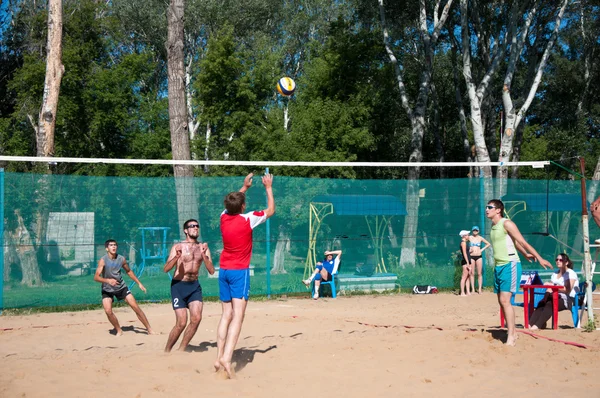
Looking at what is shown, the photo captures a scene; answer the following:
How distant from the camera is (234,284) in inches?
236

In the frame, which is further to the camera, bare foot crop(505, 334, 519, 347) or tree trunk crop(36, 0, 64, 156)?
tree trunk crop(36, 0, 64, 156)

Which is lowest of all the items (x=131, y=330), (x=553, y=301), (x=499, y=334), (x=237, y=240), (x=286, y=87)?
(x=131, y=330)

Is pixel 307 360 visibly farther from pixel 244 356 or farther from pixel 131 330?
pixel 131 330

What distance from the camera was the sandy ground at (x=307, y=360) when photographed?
551 cm

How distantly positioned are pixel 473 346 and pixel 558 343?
0.99m

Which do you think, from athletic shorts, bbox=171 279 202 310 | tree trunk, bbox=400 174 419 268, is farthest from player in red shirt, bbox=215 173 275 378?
tree trunk, bbox=400 174 419 268

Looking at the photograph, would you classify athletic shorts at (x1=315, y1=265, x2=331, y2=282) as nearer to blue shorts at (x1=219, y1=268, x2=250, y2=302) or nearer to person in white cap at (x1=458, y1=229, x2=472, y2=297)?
person in white cap at (x1=458, y1=229, x2=472, y2=297)

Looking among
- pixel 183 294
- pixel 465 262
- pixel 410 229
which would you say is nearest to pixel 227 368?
pixel 183 294

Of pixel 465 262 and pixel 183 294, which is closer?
pixel 183 294

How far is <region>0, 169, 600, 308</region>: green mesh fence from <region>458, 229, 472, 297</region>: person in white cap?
28 cm

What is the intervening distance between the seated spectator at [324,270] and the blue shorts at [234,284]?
6.93 meters

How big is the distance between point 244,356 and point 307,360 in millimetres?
744

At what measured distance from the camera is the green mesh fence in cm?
1110

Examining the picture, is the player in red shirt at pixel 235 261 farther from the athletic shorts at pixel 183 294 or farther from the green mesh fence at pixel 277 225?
the green mesh fence at pixel 277 225
